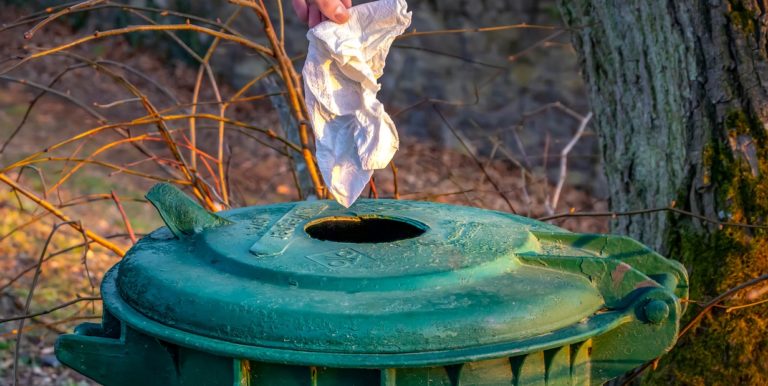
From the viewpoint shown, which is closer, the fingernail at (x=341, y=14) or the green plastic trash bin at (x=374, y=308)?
the green plastic trash bin at (x=374, y=308)

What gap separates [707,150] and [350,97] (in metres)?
1.31

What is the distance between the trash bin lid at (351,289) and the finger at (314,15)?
1.59 ft

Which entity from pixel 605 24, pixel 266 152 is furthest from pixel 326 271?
pixel 266 152

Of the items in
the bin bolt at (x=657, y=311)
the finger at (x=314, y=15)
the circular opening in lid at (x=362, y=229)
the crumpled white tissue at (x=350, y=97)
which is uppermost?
the finger at (x=314, y=15)

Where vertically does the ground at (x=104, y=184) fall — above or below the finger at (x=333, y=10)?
below

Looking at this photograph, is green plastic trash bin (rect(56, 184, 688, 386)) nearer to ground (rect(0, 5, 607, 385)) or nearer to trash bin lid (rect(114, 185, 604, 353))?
trash bin lid (rect(114, 185, 604, 353))

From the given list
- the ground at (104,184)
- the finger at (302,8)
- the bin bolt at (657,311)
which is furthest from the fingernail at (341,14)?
the ground at (104,184)

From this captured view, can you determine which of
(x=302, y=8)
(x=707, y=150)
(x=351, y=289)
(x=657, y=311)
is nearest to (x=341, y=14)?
(x=302, y=8)

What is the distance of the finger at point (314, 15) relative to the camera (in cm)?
221

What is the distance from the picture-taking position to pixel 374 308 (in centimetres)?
169

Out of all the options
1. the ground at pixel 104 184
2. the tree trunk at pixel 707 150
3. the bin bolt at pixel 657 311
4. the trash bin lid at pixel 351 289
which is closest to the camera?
the trash bin lid at pixel 351 289

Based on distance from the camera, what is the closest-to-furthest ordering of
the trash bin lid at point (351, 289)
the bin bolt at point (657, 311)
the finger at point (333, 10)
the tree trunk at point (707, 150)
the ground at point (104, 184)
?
the trash bin lid at point (351, 289) → the bin bolt at point (657, 311) → the finger at point (333, 10) → the tree trunk at point (707, 150) → the ground at point (104, 184)

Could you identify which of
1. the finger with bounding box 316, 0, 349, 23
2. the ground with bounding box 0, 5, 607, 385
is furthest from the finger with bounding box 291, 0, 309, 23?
the ground with bounding box 0, 5, 607, 385

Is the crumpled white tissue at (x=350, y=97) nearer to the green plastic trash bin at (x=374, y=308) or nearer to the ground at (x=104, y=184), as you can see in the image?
the green plastic trash bin at (x=374, y=308)
